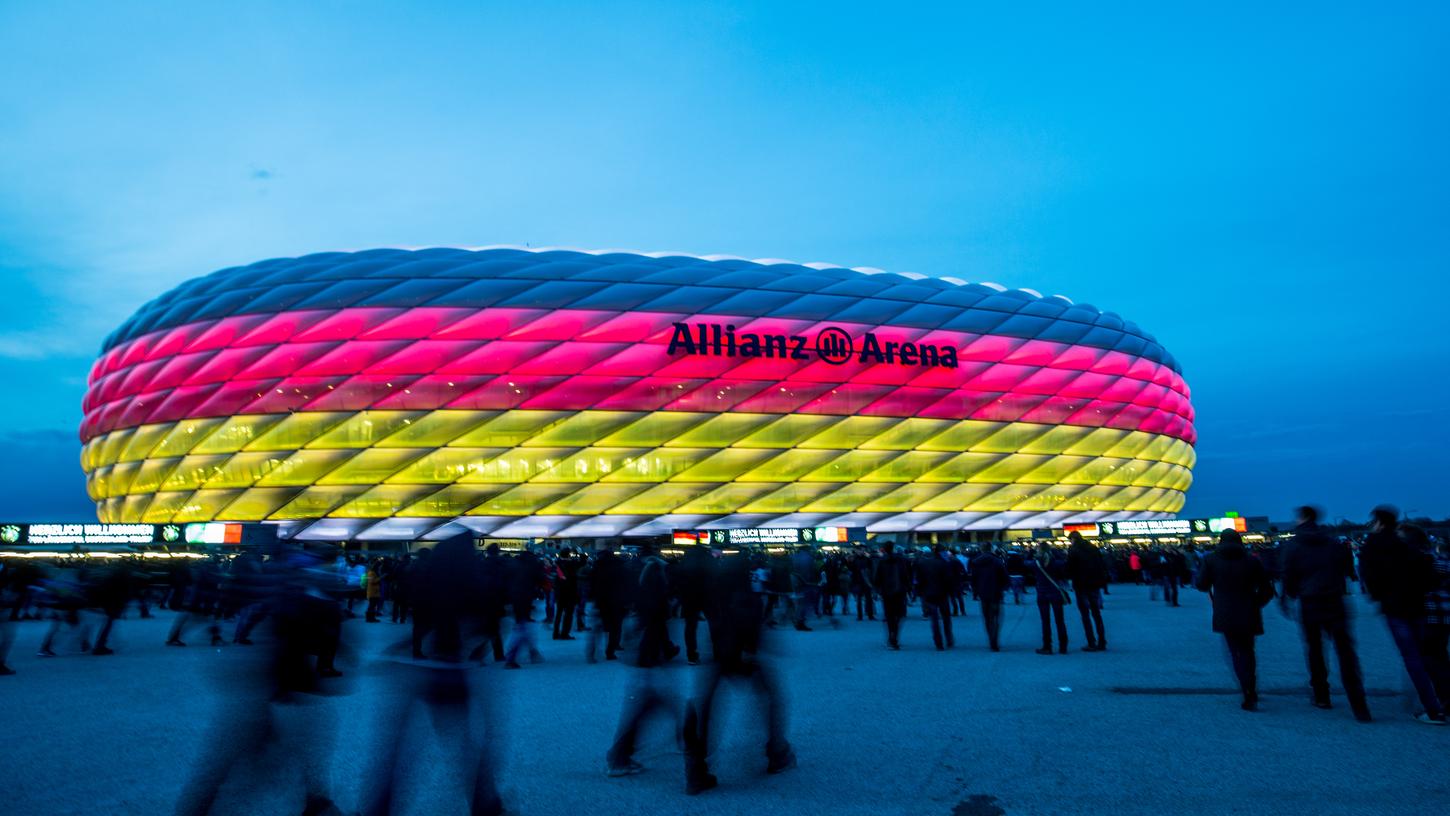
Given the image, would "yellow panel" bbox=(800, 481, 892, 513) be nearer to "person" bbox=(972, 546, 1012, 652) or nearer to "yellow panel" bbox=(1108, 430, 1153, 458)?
"yellow panel" bbox=(1108, 430, 1153, 458)

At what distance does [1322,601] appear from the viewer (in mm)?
7609

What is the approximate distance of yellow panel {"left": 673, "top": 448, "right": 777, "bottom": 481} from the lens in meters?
46.4

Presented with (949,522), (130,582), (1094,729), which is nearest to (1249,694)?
(1094,729)

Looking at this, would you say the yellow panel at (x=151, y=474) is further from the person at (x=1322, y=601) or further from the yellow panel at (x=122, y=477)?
the person at (x=1322, y=601)

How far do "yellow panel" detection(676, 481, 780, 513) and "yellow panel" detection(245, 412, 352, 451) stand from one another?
54.8ft

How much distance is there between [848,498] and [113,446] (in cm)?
3861

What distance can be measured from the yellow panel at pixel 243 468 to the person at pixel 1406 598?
145 feet

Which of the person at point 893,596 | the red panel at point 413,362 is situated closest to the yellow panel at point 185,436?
the red panel at point 413,362

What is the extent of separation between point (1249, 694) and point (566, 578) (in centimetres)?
1134

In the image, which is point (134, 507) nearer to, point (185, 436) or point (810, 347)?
point (185, 436)

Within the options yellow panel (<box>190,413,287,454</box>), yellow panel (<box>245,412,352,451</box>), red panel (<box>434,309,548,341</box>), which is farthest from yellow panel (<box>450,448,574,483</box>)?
yellow panel (<box>190,413,287,454</box>)

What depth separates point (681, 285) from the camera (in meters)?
47.2

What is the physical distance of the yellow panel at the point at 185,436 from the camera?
44688 millimetres

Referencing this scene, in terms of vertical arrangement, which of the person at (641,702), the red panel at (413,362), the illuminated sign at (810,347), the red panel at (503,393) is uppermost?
the illuminated sign at (810,347)
